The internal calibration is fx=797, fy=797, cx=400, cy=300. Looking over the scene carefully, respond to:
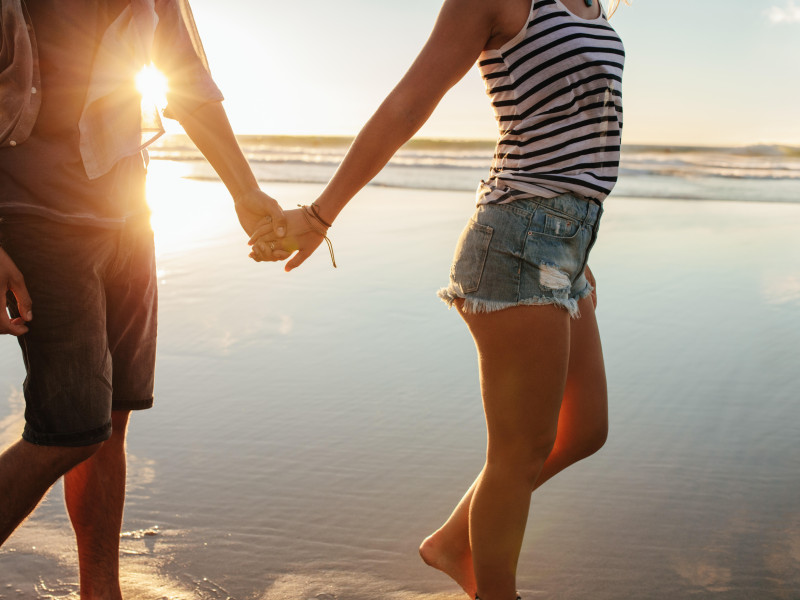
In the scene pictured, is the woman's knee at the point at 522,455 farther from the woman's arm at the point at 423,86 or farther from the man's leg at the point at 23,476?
the man's leg at the point at 23,476

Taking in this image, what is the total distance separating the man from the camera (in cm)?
174

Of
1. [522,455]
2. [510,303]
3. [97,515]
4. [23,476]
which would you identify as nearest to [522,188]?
[510,303]

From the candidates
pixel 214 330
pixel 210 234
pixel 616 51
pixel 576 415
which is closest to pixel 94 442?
pixel 576 415

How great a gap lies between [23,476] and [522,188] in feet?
4.29

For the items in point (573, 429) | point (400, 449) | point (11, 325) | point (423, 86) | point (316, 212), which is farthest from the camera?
point (400, 449)

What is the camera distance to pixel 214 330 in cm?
458

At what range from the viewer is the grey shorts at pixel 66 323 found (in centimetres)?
178

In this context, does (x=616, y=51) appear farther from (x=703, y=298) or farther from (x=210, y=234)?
(x=210, y=234)

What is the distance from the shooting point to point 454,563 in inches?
87.6

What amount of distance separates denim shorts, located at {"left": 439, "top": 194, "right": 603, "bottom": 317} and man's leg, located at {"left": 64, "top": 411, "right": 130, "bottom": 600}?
1.05 meters

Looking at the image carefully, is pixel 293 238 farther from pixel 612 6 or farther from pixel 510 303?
pixel 612 6

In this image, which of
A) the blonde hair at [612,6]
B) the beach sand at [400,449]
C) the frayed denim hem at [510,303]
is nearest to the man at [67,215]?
the beach sand at [400,449]

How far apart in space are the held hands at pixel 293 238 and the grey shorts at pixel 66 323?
0.48m

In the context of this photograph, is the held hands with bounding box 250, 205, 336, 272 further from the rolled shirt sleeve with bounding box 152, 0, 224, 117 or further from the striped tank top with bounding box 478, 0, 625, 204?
the striped tank top with bounding box 478, 0, 625, 204
